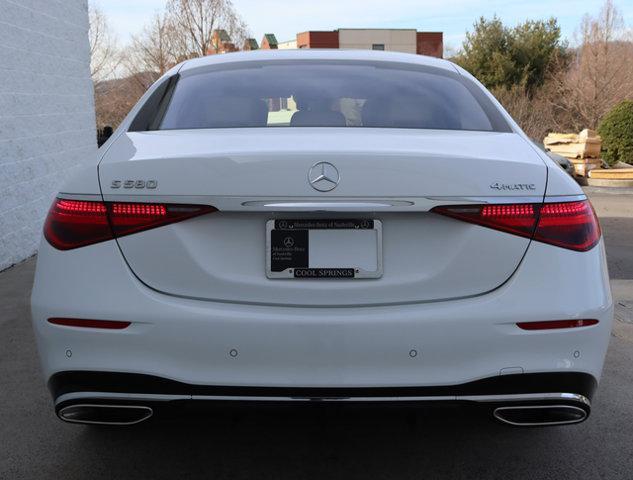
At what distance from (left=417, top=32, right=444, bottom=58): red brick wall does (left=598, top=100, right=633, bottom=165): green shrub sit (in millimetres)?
50962

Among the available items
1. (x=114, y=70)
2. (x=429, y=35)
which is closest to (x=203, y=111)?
(x=114, y=70)

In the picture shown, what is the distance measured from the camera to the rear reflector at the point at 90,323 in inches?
89.3

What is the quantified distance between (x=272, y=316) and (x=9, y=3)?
636 cm

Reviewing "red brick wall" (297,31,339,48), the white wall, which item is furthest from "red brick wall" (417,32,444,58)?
the white wall

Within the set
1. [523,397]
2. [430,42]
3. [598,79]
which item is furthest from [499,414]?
[430,42]

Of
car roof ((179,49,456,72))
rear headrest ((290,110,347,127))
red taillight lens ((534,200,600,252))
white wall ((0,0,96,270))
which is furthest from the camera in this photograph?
white wall ((0,0,96,270))

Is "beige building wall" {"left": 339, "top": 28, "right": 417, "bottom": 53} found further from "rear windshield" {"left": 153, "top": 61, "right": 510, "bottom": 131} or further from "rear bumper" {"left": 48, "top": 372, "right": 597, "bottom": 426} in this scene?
"rear bumper" {"left": 48, "top": 372, "right": 597, "bottom": 426}

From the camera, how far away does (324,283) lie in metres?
2.25

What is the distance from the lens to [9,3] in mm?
7277

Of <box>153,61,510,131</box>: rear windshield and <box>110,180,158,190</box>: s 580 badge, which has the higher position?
<box>153,61,510,131</box>: rear windshield

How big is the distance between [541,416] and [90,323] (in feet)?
4.79

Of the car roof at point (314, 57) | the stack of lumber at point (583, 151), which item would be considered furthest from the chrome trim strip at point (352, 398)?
the stack of lumber at point (583, 151)

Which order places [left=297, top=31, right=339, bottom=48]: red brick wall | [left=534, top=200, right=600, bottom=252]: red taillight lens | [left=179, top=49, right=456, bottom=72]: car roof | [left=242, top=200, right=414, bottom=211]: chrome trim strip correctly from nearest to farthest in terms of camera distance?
[left=242, top=200, right=414, bottom=211]: chrome trim strip
[left=534, top=200, right=600, bottom=252]: red taillight lens
[left=179, top=49, right=456, bottom=72]: car roof
[left=297, top=31, right=339, bottom=48]: red brick wall

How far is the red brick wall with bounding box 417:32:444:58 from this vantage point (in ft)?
220
